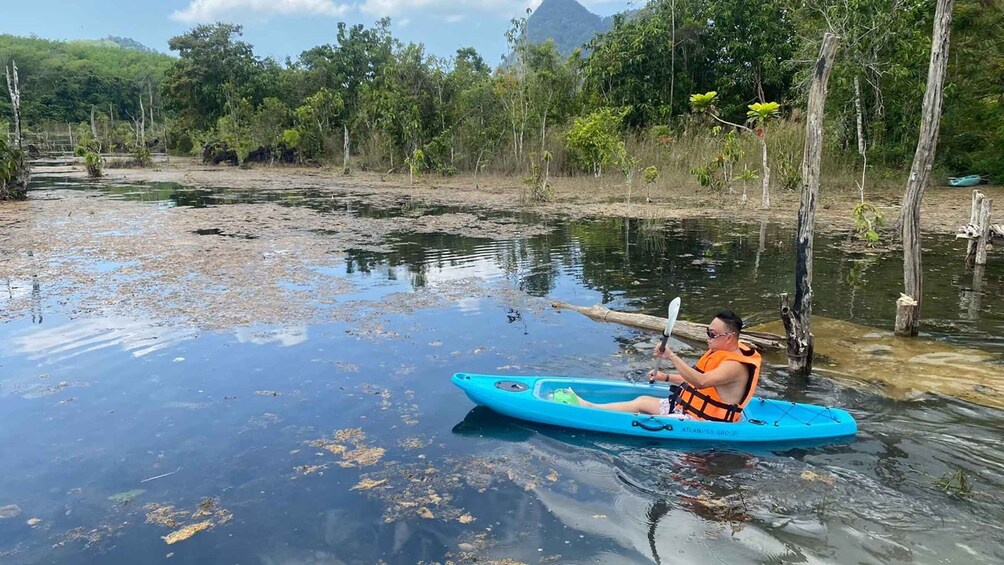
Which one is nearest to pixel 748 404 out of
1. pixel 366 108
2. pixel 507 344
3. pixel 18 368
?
pixel 507 344

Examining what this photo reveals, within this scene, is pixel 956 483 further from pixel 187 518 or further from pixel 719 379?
pixel 187 518

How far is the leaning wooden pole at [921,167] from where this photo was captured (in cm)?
614

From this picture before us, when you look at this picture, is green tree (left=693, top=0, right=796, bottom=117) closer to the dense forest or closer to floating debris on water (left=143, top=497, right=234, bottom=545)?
the dense forest

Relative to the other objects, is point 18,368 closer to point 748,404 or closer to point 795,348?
point 748,404

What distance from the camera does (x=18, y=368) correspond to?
229 inches

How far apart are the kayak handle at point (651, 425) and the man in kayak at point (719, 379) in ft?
0.39

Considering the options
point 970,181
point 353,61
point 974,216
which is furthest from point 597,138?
point 353,61

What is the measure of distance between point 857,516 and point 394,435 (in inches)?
115

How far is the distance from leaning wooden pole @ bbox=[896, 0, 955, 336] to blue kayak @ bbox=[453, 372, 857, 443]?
254 cm

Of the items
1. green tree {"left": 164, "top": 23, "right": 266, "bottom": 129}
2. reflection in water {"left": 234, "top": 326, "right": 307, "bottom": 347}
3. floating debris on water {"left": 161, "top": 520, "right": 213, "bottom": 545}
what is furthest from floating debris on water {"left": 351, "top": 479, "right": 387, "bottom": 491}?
green tree {"left": 164, "top": 23, "right": 266, "bottom": 129}

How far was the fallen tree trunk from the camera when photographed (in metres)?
6.53

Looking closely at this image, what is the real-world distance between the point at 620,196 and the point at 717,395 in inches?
617

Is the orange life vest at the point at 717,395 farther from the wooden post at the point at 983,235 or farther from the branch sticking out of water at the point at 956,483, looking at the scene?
the wooden post at the point at 983,235

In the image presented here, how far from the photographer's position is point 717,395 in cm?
479
